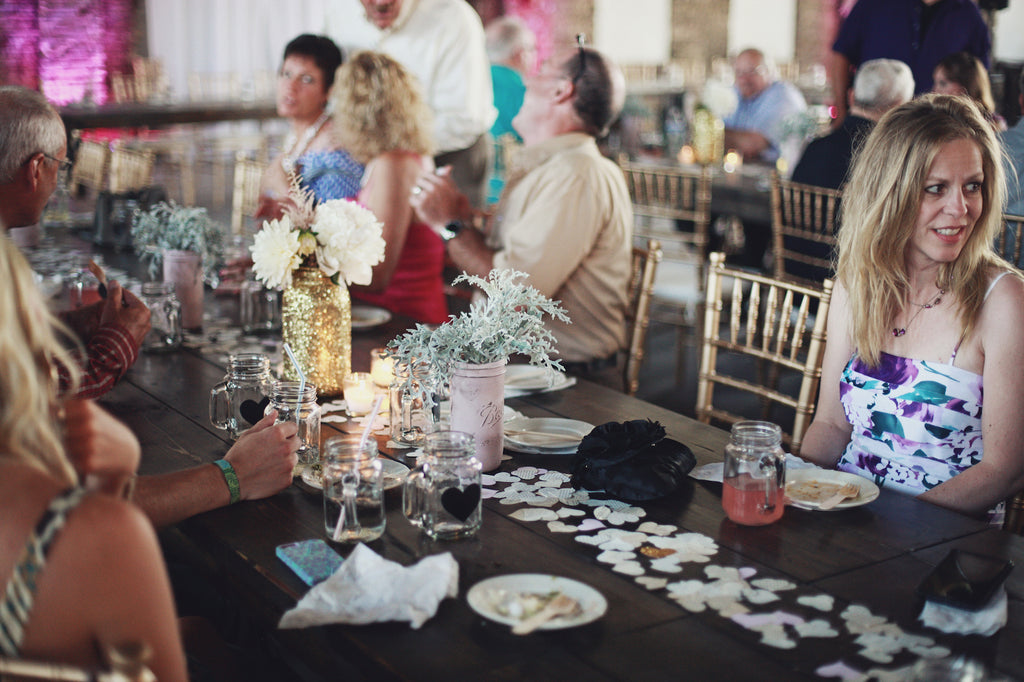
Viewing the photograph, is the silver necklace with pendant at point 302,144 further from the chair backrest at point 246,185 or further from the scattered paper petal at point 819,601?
the scattered paper petal at point 819,601

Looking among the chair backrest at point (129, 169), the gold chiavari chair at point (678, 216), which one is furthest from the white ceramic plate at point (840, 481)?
the chair backrest at point (129, 169)

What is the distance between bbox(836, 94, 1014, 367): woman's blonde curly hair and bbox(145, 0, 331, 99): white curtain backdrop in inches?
353

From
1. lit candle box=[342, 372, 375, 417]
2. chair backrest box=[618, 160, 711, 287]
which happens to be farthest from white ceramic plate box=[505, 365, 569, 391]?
chair backrest box=[618, 160, 711, 287]

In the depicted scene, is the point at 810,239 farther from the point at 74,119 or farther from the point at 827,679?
the point at 74,119

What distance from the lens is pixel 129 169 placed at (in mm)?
5203

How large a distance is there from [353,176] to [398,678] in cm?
273

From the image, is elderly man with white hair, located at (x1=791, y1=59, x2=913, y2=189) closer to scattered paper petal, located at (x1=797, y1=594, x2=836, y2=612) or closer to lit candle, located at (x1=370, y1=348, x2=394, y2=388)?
lit candle, located at (x1=370, y1=348, x2=394, y2=388)

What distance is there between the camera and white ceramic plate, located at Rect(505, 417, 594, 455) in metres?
1.90

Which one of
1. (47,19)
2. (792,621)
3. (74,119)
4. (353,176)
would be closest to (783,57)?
(47,19)

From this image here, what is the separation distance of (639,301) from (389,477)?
1.37 metres

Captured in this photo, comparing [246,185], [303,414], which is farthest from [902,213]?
[246,185]

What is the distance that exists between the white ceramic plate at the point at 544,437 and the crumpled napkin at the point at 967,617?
76cm

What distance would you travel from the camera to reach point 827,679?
3.77 ft

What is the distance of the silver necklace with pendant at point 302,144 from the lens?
149 inches
